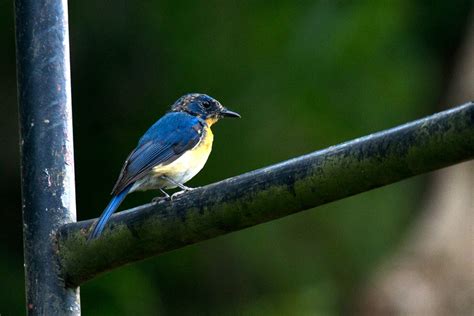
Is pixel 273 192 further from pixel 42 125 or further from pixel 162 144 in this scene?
pixel 162 144

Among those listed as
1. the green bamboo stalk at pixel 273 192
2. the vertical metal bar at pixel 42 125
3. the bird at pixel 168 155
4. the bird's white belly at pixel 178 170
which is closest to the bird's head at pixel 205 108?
the bird at pixel 168 155

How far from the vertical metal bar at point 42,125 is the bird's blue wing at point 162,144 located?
849mm

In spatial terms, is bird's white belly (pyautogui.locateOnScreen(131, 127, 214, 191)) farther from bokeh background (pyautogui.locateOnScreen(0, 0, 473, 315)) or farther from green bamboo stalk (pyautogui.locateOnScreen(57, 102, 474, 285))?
bokeh background (pyautogui.locateOnScreen(0, 0, 473, 315))

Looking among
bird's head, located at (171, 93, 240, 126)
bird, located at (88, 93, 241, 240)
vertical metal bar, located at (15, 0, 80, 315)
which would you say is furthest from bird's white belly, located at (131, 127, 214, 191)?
vertical metal bar, located at (15, 0, 80, 315)

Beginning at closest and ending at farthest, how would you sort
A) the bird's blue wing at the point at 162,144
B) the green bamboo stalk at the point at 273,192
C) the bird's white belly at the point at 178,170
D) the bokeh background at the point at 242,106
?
the green bamboo stalk at the point at 273,192, the bird's blue wing at the point at 162,144, the bird's white belly at the point at 178,170, the bokeh background at the point at 242,106

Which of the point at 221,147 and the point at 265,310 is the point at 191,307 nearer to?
the point at 265,310

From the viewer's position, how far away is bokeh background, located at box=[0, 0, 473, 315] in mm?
7988

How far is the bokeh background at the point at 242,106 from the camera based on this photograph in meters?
7.99

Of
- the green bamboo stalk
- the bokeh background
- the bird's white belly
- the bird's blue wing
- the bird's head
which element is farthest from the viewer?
the bokeh background

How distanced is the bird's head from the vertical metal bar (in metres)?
2.45

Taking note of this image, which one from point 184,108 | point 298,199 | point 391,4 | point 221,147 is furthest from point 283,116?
point 298,199

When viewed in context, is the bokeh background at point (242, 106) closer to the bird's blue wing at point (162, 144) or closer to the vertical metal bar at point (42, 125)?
the bird's blue wing at point (162, 144)

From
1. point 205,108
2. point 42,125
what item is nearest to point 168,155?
point 205,108

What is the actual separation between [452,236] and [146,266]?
286 centimetres
